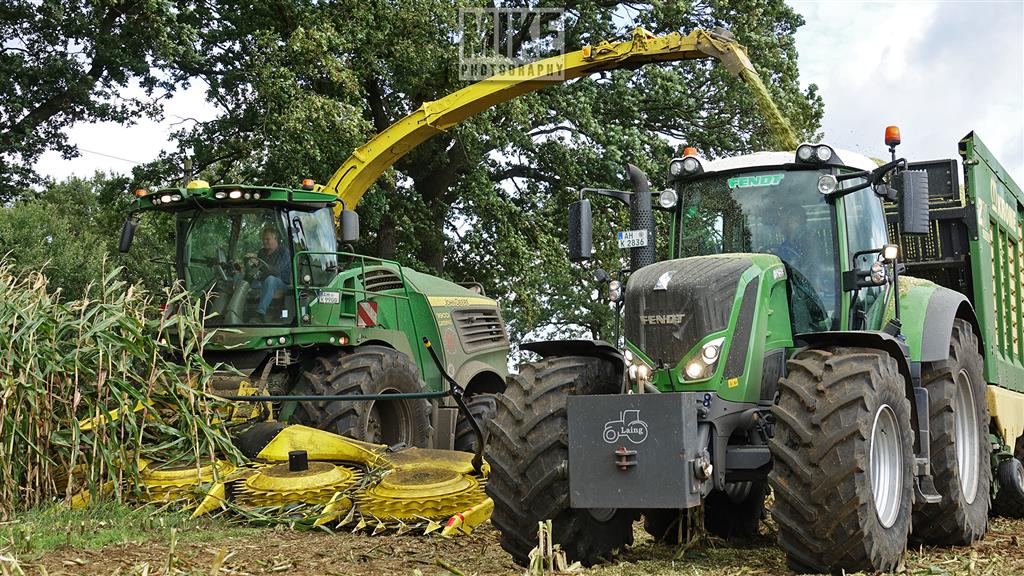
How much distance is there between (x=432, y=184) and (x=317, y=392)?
35.5 ft

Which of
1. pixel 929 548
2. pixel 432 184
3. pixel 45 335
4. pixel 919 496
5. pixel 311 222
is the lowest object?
pixel 929 548

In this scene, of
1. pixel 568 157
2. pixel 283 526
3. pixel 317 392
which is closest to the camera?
pixel 283 526

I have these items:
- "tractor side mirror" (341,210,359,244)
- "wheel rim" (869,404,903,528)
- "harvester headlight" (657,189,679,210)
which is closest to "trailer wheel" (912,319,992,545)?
"wheel rim" (869,404,903,528)

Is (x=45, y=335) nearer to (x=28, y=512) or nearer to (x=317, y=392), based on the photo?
(x=28, y=512)

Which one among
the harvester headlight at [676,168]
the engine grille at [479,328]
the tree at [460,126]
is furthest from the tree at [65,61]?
the harvester headlight at [676,168]

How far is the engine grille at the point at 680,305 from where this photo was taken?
5750 mm

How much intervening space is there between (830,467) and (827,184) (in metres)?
1.96

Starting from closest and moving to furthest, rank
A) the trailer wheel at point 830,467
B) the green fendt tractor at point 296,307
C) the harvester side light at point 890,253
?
1. the trailer wheel at point 830,467
2. the harvester side light at point 890,253
3. the green fendt tractor at point 296,307

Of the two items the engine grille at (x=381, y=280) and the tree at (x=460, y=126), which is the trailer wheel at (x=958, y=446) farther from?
the tree at (x=460, y=126)

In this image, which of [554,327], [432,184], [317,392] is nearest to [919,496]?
[317,392]

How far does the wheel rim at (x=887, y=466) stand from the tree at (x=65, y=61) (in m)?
13.1

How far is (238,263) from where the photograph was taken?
992 cm

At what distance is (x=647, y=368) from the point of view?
581cm

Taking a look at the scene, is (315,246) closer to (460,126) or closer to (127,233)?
(127,233)
